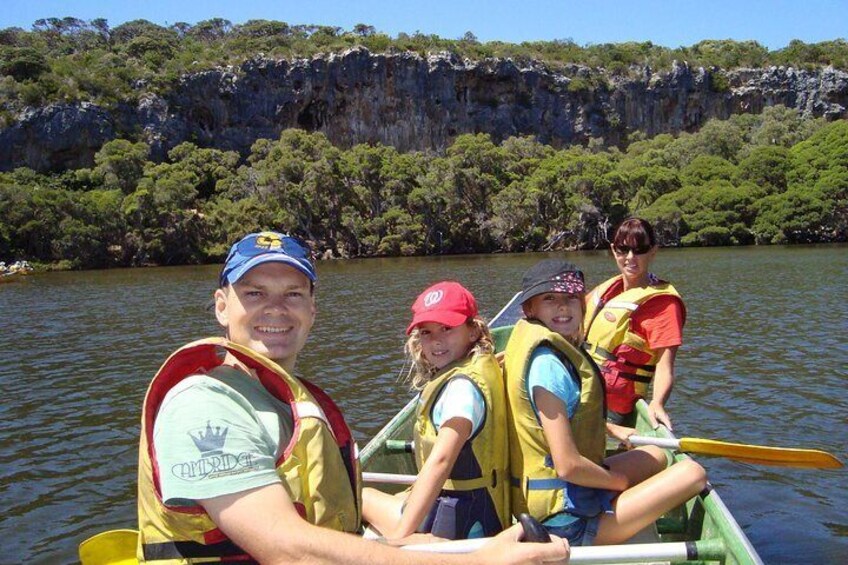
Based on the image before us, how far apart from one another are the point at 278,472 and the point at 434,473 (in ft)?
4.14

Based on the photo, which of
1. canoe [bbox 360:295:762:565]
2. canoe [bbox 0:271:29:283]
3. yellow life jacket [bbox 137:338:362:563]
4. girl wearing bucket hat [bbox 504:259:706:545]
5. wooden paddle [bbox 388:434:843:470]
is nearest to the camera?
yellow life jacket [bbox 137:338:362:563]

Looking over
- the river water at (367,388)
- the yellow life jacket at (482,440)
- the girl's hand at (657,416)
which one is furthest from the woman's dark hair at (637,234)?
the river water at (367,388)

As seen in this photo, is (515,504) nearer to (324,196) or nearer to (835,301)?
(835,301)

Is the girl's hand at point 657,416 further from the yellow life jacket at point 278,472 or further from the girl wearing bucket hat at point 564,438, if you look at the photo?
the yellow life jacket at point 278,472

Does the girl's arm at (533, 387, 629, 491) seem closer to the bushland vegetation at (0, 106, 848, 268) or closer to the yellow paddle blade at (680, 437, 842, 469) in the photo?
the yellow paddle blade at (680, 437, 842, 469)

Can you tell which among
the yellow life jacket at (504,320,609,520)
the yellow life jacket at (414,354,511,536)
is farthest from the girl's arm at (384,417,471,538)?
the yellow life jacket at (504,320,609,520)

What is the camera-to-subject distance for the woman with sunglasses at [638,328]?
5398 mm

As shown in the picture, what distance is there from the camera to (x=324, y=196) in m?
64.8

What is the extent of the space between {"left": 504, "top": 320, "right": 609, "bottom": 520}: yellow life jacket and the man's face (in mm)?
1342

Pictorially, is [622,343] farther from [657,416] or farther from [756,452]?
[756,452]

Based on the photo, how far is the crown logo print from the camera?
1968 mm

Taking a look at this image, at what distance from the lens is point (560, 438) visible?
3.33 meters

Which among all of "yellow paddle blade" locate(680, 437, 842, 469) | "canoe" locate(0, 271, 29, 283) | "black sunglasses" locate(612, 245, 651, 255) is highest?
"black sunglasses" locate(612, 245, 651, 255)

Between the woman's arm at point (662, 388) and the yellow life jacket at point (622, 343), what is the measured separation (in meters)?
0.18
